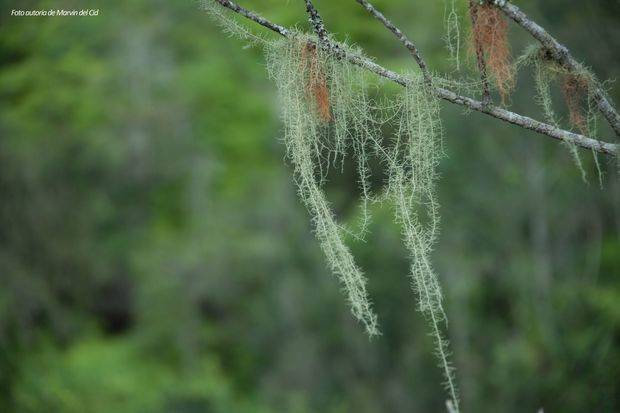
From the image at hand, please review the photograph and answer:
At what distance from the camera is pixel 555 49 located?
2041 mm

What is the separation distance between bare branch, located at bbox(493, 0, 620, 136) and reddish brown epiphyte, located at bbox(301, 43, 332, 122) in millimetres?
584

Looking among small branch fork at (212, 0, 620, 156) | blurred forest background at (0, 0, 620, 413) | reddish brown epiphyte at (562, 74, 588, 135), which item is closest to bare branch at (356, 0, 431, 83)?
small branch fork at (212, 0, 620, 156)

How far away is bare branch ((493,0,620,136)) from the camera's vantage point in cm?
193

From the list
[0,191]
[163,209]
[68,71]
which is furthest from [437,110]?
[163,209]

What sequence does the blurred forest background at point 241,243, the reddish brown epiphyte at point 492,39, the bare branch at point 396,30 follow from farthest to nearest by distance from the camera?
the blurred forest background at point 241,243 < the reddish brown epiphyte at point 492,39 < the bare branch at point 396,30

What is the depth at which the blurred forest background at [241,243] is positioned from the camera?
709 cm

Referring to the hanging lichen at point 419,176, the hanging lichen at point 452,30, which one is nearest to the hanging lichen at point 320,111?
the hanging lichen at point 419,176

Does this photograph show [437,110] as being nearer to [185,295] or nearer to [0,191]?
[0,191]

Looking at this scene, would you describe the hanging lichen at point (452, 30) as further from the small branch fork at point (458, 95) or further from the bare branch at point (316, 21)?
the bare branch at point (316, 21)

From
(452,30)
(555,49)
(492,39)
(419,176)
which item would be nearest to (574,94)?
(555,49)

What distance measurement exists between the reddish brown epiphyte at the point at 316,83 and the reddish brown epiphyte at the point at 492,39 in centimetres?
51

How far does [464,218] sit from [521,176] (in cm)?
83

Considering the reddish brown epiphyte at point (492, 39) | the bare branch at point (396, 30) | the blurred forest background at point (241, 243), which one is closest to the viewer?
the bare branch at point (396, 30)

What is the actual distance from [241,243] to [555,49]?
9264 mm
